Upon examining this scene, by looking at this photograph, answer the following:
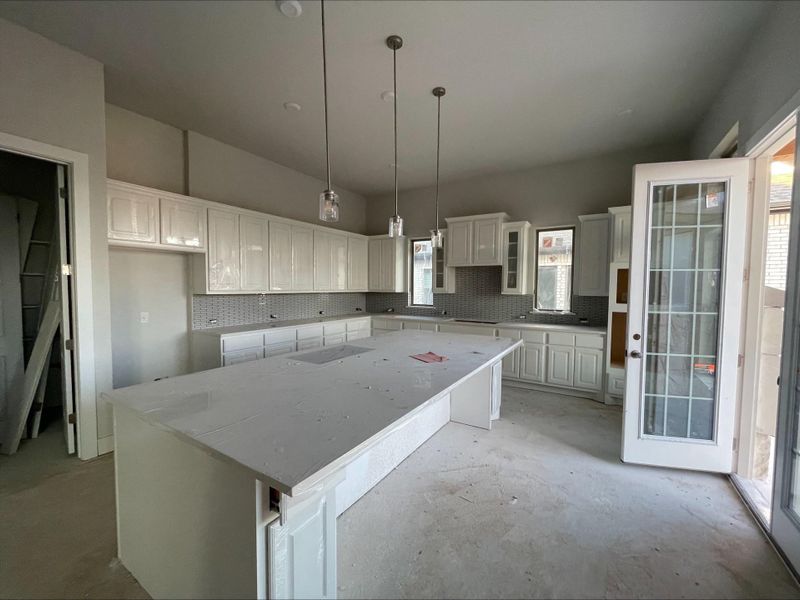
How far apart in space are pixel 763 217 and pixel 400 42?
8.96 ft

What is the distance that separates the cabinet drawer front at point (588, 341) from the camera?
387 cm

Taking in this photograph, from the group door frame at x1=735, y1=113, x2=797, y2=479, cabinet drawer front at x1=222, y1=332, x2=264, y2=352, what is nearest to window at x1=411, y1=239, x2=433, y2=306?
cabinet drawer front at x1=222, y1=332, x2=264, y2=352

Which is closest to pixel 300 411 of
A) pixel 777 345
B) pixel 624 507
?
pixel 624 507

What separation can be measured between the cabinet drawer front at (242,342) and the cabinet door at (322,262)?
4.16 ft

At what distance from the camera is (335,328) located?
195 inches

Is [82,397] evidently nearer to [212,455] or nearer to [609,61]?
[212,455]

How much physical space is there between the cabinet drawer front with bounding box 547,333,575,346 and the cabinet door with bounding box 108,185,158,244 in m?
4.45

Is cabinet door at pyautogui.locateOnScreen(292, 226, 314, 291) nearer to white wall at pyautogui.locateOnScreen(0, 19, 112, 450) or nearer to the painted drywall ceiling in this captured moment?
the painted drywall ceiling

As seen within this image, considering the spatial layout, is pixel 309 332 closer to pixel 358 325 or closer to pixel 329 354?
pixel 358 325

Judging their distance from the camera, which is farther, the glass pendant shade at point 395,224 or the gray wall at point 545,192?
the gray wall at point 545,192

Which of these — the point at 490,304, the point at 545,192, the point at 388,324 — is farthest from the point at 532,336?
the point at 388,324

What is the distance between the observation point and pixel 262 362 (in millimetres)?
2285

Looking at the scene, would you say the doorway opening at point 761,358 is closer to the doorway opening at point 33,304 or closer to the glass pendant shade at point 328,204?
the glass pendant shade at point 328,204

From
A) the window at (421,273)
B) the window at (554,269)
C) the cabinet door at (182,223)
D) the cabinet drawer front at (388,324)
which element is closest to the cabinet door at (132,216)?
the cabinet door at (182,223)
